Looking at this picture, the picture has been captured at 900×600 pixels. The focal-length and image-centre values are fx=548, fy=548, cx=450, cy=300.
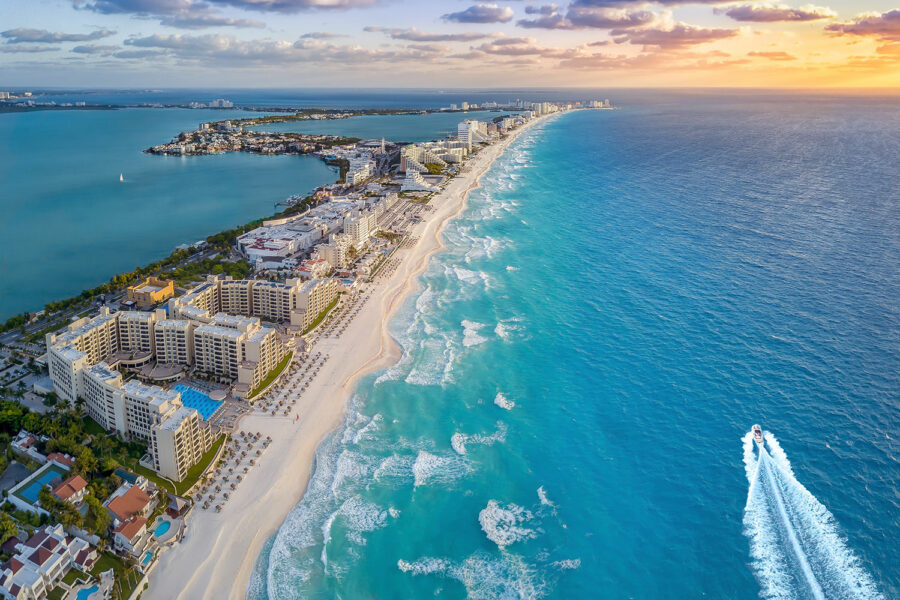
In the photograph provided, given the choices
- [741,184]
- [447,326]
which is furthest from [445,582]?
[741,184]

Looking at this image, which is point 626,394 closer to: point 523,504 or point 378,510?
point 523,504

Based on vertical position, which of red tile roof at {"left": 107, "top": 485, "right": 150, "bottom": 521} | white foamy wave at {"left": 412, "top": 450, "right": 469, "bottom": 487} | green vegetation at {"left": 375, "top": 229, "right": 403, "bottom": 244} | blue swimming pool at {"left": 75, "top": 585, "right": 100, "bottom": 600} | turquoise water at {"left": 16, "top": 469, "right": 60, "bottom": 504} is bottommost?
blue swimming pool at {"left": 75, "top": 585, "right": 100, "bottom": 600}

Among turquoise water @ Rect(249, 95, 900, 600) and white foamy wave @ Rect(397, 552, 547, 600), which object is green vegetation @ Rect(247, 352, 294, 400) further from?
white foamy wave @ Rect(397, 552, 547, 600)

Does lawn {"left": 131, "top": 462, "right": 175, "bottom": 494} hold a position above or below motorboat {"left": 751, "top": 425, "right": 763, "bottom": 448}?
below

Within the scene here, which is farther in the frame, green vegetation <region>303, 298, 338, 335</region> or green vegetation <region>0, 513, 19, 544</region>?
green vegetation <region>303, 298, 338, 335</region>

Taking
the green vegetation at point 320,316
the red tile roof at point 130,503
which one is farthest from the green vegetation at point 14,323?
the red tile roof at point 130,503

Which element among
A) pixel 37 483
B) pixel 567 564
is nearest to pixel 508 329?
pixel 567 564

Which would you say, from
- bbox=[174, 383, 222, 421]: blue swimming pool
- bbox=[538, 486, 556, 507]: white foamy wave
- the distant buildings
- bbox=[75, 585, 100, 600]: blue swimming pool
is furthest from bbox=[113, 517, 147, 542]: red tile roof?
the distant buildings
